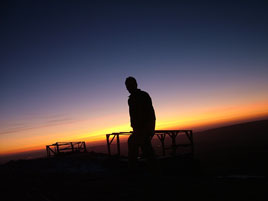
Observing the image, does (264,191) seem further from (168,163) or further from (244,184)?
(168,163)

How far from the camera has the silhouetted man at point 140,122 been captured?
4250 millimetres

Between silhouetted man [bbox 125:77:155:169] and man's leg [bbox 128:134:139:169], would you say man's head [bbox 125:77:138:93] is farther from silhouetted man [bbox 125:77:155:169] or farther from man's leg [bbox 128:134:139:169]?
man's leg [bbox 128:134:139:169]

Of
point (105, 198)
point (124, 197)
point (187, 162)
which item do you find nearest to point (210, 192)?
point (124, 197)

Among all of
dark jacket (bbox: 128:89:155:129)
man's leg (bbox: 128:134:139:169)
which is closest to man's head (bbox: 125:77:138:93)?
dark jacket (bbox: 128:89:155:129)

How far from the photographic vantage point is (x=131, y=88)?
442cm

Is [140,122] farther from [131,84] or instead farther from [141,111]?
[131,84]

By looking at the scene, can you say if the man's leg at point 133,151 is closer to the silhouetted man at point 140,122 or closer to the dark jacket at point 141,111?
the silhouetted man at point 140,122

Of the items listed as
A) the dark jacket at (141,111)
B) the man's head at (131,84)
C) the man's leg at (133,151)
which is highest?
the man's head at (131,84)

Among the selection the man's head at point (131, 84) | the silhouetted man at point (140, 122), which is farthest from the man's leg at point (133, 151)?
the man's head at point (131, 84)

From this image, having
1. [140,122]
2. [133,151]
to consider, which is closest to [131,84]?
[140,122]

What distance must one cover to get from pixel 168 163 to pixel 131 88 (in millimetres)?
6433

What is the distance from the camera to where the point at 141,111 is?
4.29 meters

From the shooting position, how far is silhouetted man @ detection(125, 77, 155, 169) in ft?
13.9

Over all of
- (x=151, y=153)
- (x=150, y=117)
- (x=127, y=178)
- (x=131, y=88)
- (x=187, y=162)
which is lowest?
(x=187, y=162)
